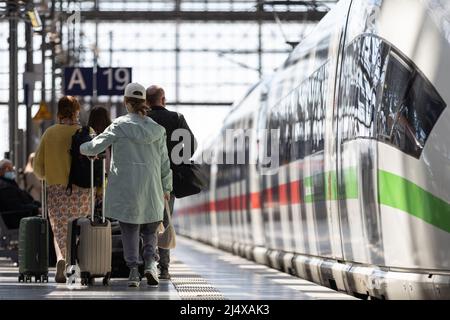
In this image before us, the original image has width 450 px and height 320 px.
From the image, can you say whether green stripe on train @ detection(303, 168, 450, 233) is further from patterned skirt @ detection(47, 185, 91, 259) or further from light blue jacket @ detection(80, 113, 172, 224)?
patterned skirt @ detection(47, 185, 91, 259)

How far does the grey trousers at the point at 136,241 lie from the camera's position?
1220 cm

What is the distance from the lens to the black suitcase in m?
13.2

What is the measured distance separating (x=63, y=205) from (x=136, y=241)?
3.48ft

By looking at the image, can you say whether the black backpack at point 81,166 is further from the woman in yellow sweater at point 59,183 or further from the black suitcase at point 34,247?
the black suitcase at point 34,247

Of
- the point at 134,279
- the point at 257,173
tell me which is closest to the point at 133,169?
the point at 134,279

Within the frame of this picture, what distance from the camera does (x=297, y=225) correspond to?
55.6ft

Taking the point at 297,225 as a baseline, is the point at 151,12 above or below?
above

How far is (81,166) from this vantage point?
1284 centimetres

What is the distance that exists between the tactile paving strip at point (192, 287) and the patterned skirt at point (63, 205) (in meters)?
1.10

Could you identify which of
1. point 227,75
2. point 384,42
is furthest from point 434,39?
point 227,75

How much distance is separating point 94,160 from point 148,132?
0.81 m

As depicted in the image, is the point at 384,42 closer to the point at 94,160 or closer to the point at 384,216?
the point at 384,216

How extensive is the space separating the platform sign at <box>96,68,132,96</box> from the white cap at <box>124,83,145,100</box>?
10.8m

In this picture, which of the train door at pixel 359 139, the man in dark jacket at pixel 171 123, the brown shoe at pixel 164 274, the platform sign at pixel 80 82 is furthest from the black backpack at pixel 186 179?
the platform sign at pixel 80 82
